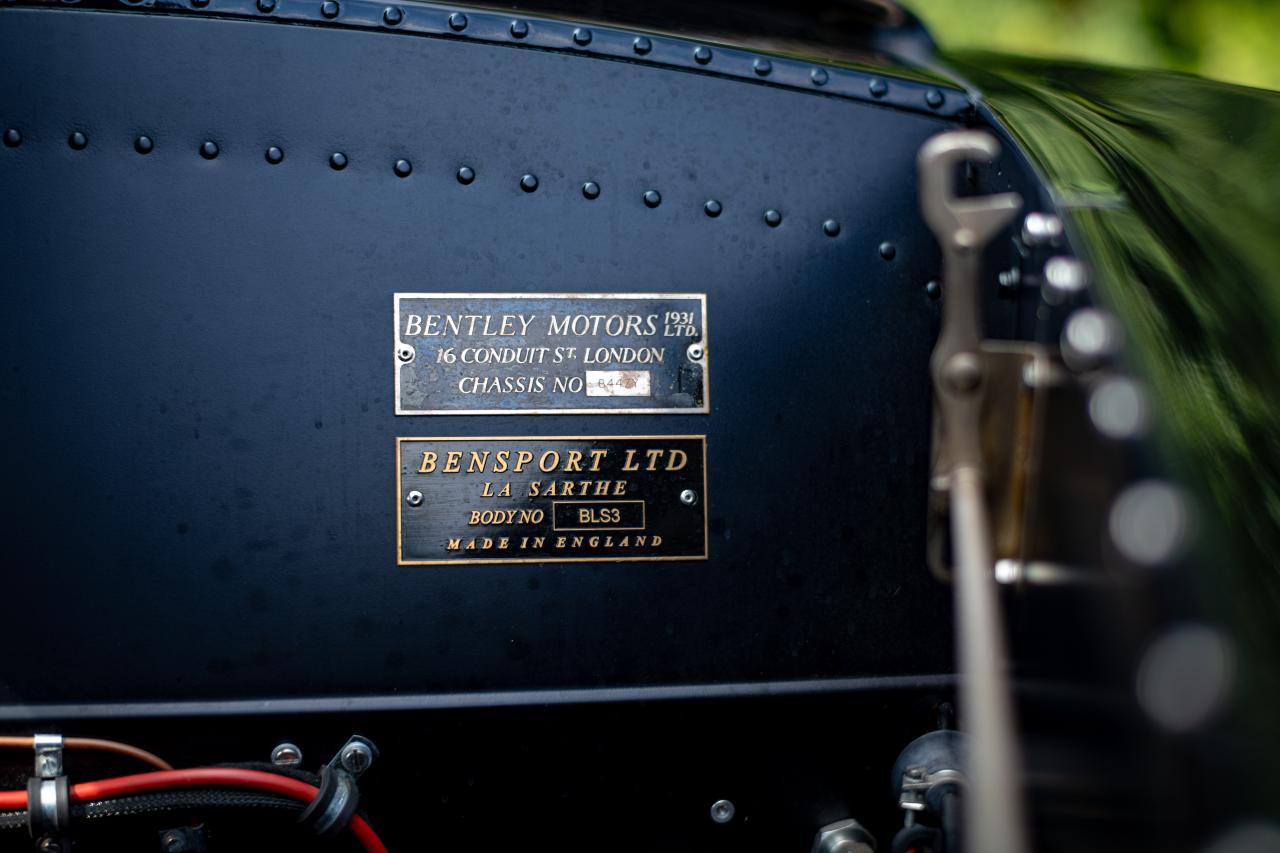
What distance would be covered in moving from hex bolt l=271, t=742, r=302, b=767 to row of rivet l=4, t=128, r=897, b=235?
27.8 inches

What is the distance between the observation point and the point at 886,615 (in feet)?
4.73

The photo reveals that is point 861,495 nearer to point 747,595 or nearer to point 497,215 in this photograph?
point 747,595

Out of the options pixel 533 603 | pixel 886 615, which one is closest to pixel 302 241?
pixel 533 603

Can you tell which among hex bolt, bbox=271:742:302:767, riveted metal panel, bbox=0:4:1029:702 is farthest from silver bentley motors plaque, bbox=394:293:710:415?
hex bolt, bbox=271:742:302:767

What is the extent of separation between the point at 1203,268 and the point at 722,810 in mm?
853

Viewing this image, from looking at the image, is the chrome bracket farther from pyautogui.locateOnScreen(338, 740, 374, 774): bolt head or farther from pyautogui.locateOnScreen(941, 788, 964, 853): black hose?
pyautogui.locateOnScreen(338, 740, 374, 774): bolt head

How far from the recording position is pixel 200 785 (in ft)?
4.03

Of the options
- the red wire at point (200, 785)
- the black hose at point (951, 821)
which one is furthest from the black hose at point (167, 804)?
the black hose at point (951, 821)

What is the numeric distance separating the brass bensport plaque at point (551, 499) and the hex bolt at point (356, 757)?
0.22m

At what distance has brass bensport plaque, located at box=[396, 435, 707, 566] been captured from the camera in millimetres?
1367

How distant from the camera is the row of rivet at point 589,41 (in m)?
1.38

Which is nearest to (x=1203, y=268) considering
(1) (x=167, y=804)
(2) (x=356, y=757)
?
(2) (x=356, y=757)

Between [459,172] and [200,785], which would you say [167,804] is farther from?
[459,172]

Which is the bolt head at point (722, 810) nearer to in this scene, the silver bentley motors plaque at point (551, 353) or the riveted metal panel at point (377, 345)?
the riveted metal panel at point (377, 345)
